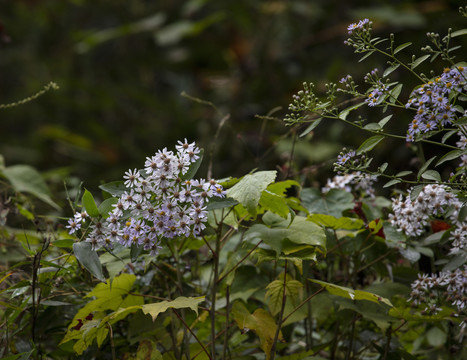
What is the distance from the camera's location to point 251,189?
0.83 meters

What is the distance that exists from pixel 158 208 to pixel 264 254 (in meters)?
0.20

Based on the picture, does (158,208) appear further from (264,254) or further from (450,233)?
(450,233)

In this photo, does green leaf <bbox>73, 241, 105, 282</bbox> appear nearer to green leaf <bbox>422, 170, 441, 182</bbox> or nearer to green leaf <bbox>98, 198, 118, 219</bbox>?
green leaf <bbox>98, 198, 118, 219</bbox>

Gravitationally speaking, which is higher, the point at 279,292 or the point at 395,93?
the point at 395,93

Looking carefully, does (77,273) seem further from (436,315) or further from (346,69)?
(346,69)

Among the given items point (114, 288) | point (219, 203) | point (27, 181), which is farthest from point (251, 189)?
point (27, 181)

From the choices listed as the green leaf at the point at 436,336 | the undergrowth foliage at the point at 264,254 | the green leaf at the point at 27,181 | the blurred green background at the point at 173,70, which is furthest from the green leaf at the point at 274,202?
the blurred green background at the point at 173,70

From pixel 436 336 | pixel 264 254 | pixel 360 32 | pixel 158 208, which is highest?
pixel 360 32

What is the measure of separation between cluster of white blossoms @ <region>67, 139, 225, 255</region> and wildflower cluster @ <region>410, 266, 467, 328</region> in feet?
1.26

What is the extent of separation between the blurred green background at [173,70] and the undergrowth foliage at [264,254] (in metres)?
1.60

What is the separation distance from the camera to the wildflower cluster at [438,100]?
833 millimetres

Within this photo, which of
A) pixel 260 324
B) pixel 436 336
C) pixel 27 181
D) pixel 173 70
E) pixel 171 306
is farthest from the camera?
pixel 173 70

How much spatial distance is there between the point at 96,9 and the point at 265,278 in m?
3.31

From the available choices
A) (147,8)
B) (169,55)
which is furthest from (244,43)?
(147,8)
